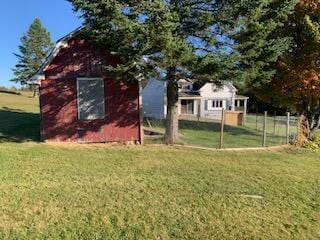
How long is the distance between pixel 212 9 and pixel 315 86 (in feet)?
22.4

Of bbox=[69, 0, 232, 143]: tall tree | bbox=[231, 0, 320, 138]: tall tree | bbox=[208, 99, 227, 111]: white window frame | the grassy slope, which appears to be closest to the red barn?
bbox=[69, 0, 232, 143]: tall tree

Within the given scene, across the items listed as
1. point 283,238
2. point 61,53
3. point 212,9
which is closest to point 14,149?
point 61,53

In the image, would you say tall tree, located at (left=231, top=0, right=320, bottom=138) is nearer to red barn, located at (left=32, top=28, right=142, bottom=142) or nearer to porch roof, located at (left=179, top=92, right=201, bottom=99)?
red barn, located at (left=32, top=28, right=142, bottom=142)

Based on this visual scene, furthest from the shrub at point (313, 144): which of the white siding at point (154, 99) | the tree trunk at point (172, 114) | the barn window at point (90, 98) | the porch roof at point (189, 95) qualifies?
the porch roof at point (189, 95)

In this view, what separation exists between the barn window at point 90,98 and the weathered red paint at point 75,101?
15 cm

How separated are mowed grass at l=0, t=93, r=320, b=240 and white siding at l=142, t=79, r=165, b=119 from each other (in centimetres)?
2527

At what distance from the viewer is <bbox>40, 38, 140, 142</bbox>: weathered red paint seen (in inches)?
608

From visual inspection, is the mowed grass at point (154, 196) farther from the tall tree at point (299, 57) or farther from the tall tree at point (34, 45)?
the tall tree at point (34, 45)

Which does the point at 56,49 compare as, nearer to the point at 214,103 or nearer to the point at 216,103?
the point at 214,103

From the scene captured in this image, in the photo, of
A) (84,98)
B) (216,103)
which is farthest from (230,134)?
(216,103)

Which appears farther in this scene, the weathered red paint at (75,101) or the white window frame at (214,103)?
the white window frame at (214,103)

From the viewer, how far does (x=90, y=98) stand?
15.9 meters

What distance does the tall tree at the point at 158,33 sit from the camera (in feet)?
42.9

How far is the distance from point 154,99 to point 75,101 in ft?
81.0
